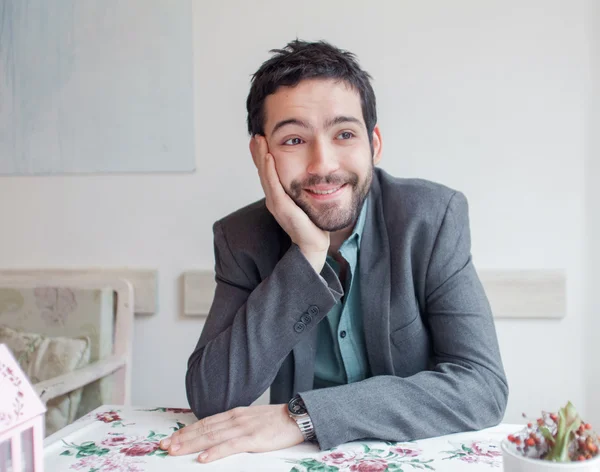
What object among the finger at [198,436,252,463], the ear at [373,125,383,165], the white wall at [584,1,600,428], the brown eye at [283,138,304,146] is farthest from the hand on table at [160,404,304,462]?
the white wall at [584,1,600,428]

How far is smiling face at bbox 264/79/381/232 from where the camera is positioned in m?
1.25

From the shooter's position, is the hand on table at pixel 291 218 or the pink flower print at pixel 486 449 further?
the hand on table at pixel 291 218

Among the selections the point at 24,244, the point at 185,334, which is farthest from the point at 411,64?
the point at 24,244

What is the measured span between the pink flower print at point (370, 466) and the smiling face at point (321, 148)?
0.55 m

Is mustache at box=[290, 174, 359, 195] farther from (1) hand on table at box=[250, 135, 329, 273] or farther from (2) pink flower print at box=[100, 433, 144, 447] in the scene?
(2) pink flower print at box=[100, 433, 144, 447]

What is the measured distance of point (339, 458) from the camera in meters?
0.90

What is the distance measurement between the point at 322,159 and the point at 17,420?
2.56 feet

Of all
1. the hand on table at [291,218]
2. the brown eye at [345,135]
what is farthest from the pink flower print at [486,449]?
the brown eye at [345,135]

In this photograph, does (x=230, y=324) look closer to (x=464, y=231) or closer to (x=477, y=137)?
(x=464, y=231)

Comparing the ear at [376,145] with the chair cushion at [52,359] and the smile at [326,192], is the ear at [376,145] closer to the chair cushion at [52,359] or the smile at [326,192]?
the smile at [326,192]

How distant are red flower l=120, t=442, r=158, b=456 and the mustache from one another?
61cm

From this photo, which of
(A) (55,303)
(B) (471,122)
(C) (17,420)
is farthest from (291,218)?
(A) (55,303)

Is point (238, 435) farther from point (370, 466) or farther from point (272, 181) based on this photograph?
point (272, 181)

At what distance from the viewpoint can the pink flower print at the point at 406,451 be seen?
91cm
